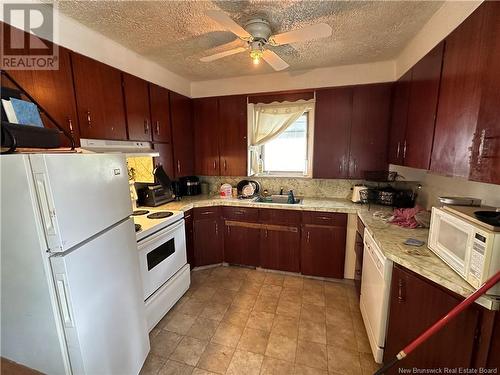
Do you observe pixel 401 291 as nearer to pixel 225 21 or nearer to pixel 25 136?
pixel 225 21

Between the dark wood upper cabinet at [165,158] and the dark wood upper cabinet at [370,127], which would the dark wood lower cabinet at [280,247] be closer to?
the dark wood upper cabinet at [370,127]

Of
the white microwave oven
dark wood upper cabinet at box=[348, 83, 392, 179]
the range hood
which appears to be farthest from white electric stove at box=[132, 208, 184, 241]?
dark wood upper cabinet at box=[348, 83, 392, 179]

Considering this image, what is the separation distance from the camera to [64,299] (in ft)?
3.30

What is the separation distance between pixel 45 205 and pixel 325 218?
7.75ft

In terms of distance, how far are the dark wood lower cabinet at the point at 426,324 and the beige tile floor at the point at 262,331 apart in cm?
42

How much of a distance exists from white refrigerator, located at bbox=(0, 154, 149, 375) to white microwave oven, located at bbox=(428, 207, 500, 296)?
1.79 metres

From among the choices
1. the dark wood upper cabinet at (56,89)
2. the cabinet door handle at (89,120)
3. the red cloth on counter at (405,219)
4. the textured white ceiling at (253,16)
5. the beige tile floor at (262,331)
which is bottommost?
the beige tile floor at (262,331)

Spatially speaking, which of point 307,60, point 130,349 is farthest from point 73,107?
point 307,60

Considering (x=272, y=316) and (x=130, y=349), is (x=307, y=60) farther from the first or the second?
(x=130, y=349)

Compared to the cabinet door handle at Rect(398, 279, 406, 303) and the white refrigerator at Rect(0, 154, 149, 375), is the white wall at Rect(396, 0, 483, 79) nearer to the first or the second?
the cabinet door handle at Rect(398, 279, 406, 303)

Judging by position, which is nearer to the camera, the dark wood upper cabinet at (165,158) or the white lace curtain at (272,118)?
the dark wood upper cabinet at (165,158)

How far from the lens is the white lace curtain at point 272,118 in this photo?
284 cm

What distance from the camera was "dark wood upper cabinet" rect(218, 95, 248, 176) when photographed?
294 centimetres

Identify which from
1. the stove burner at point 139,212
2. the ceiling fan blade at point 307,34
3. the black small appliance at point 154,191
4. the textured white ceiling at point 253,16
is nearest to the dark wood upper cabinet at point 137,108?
the textured white ceiling at point 253,16
